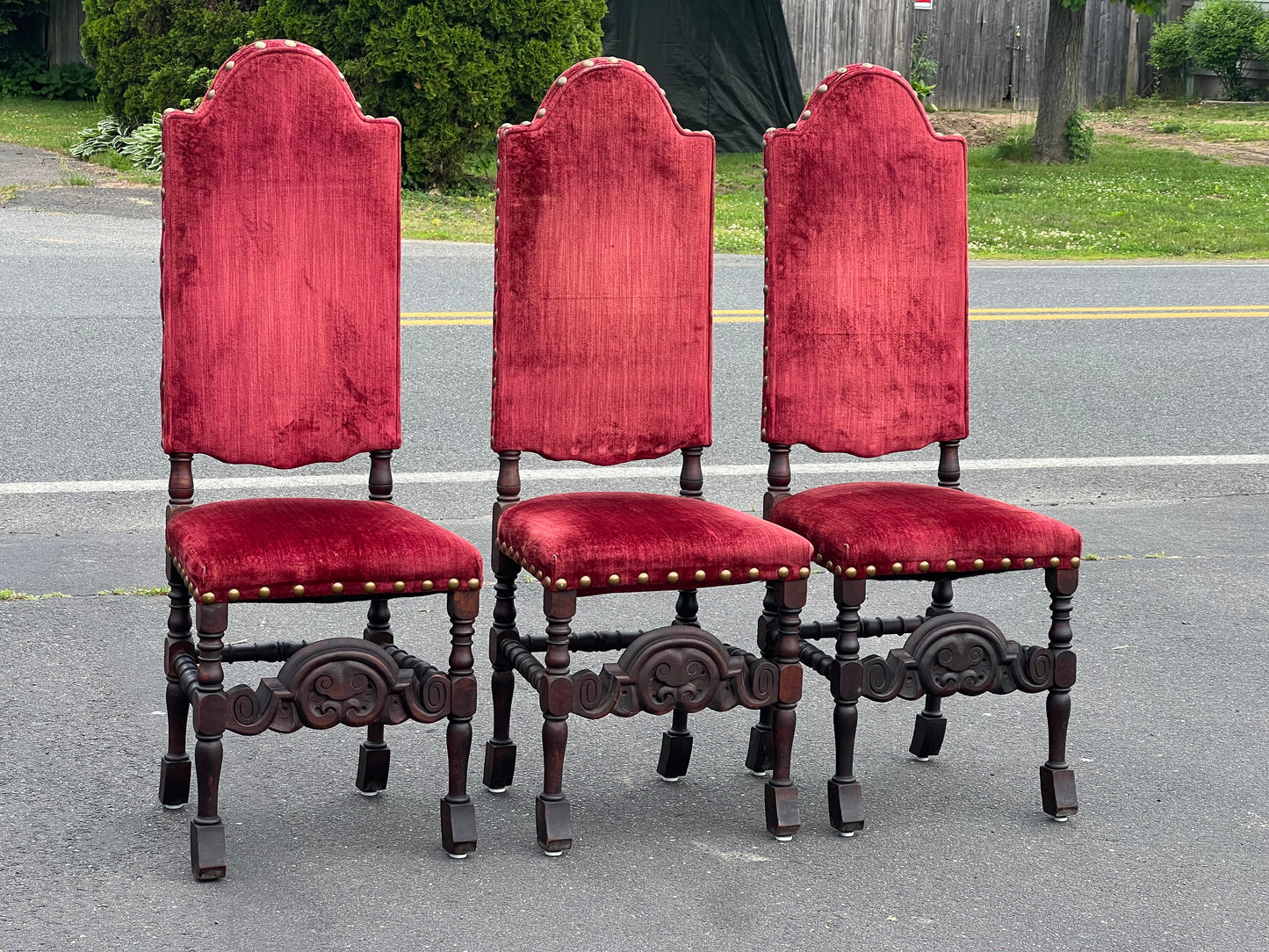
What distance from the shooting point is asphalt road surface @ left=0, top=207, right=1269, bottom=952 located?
121 inches

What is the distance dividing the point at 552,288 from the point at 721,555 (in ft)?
2.64

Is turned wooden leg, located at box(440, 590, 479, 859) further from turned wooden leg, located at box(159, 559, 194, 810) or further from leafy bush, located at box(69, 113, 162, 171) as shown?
leafy bush, located at box(69, 113, 162, 171)

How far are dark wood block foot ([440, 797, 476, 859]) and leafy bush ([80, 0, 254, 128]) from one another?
1297 centimetres

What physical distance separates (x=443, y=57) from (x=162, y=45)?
3.96 meters

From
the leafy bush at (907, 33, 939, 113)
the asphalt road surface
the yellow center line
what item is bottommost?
the asphalt road surface

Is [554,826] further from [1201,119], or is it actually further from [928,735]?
[1201,119]

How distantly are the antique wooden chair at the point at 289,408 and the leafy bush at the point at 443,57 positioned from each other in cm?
1010

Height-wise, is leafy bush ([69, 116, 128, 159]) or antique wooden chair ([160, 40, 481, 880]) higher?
leafy bush ([69, 116, 128, 159])

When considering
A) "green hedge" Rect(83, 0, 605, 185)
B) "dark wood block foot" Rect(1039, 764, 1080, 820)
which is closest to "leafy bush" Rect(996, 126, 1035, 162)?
"green hedge" Rect(83, 0, 605, 185)

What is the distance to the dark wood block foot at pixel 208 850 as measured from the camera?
3145mm

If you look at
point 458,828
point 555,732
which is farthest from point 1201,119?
point 458,828

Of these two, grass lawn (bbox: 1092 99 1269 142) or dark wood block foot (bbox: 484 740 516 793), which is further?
grass lawn (bbox: 1092 99 1269 142)

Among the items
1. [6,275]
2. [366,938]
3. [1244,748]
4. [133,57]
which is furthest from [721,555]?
[133,57]

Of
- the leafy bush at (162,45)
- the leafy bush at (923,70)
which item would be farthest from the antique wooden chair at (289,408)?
the leafy bush at (923,70)
